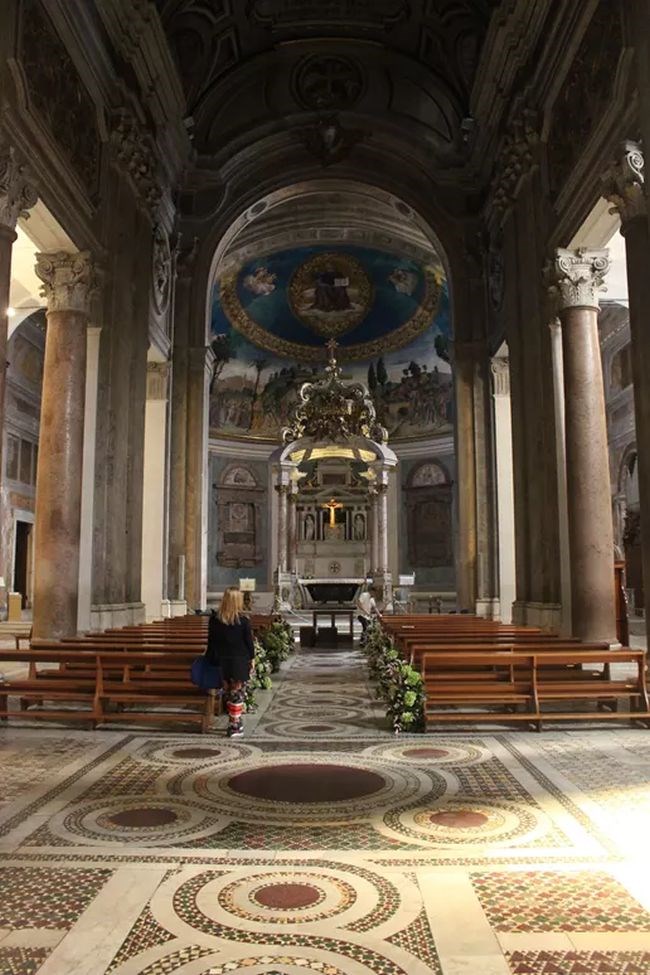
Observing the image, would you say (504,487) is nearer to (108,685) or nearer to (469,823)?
(108,685)

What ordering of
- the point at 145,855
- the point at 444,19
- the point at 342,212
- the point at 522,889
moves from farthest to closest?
the point at 342,212 → the point at 444,19 → the point at 145,855 → the point at 522,889

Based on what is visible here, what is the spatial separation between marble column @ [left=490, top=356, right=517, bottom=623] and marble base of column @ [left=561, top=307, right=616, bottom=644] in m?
5.29

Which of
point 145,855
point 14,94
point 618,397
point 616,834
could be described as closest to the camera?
point 145,855

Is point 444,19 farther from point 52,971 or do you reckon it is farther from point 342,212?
point 52,971

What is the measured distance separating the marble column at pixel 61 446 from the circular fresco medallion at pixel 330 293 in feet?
62.0

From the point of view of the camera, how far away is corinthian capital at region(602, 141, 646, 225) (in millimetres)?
8758

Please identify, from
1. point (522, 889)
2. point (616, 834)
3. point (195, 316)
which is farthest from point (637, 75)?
point (195, 316)

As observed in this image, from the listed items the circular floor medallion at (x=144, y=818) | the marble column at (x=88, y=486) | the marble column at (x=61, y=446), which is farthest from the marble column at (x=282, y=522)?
the circular floor medallion at (x=144, y=818)

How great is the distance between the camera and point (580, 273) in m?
11.6

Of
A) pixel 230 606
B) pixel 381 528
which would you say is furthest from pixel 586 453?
pixel 381 528

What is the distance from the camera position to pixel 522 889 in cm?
357

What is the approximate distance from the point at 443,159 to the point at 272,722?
1509cm

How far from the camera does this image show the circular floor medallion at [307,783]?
5207 mm

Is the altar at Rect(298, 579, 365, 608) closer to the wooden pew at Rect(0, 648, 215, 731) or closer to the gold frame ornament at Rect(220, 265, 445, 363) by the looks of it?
the gold frame ornament at Rect(220, 265, 445, 363)
